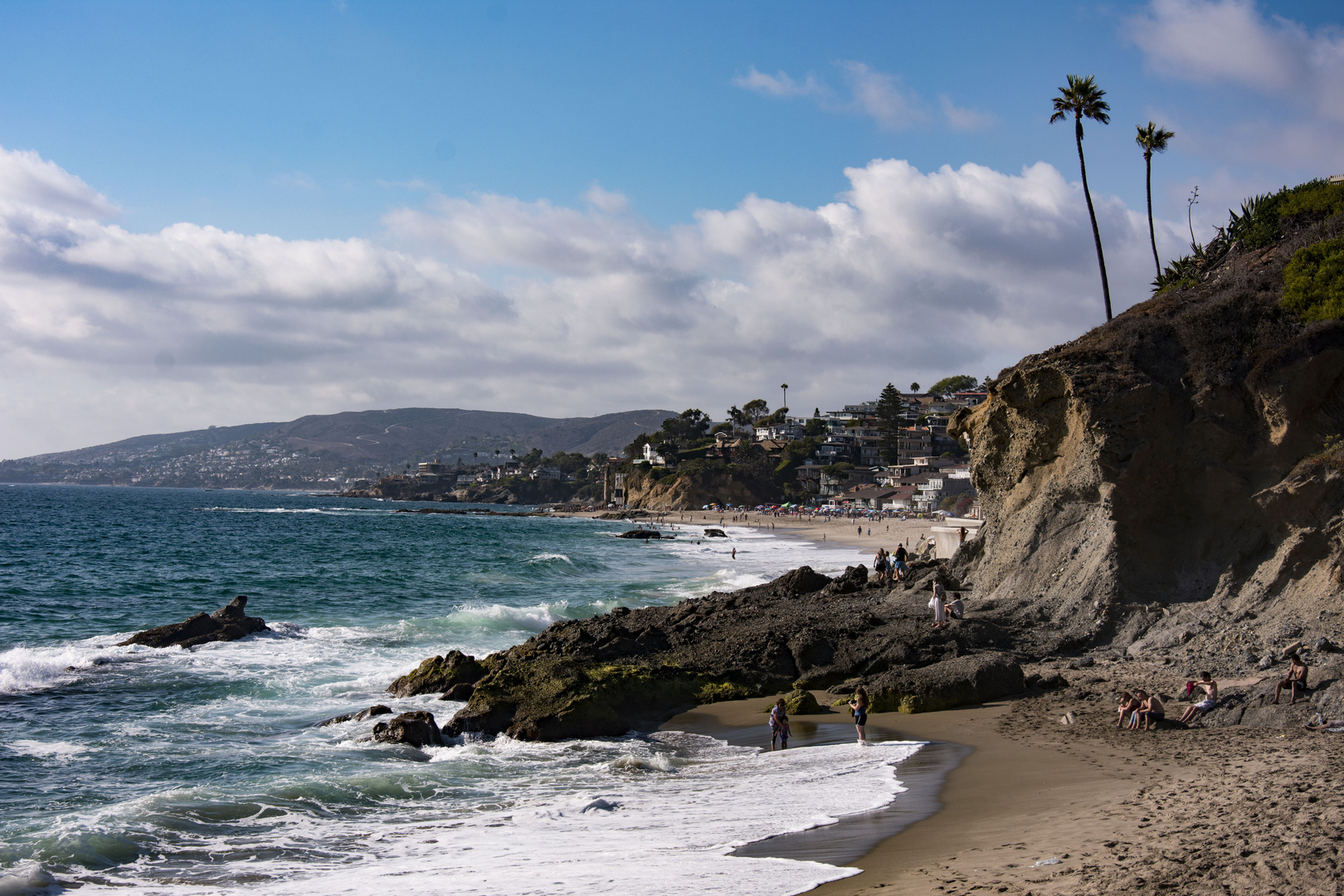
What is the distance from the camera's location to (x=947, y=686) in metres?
13.8

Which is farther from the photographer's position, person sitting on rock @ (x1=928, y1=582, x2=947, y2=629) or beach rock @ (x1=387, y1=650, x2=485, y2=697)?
person sitting on rock @ (x1=928, y1=582, x2=947, y2=629)

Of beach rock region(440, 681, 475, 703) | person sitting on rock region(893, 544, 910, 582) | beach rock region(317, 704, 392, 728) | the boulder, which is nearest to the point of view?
the boulder

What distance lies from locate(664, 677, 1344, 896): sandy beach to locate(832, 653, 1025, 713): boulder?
1.24m

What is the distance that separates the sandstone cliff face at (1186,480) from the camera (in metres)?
14.7

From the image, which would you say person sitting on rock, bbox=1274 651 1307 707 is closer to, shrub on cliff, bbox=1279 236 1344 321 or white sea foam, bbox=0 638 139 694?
shrub on cliff, bbox=1279 236 1344 321

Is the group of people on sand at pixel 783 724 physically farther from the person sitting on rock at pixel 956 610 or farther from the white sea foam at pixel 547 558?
the white sea foam at pixel 547 558


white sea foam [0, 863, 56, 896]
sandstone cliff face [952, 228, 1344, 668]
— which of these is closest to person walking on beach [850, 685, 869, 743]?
sandstone cliff face [952, 228, 1344, 668]

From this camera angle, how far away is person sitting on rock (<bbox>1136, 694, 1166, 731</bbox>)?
37.3 ft

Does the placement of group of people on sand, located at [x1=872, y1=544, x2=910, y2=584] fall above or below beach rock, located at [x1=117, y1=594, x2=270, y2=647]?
above

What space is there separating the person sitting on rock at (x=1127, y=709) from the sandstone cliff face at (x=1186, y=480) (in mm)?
2925

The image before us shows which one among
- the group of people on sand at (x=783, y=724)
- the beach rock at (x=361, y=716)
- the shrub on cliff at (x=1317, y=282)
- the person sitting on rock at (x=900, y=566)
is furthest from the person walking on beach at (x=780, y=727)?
the shrub on cliff at (x=1317, y=282)

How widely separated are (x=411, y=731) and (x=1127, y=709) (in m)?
10.4

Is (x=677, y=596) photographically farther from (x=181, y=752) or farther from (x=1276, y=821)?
(x=1276, y=821)

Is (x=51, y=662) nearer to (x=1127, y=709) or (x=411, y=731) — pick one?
(x=411, y=731)
